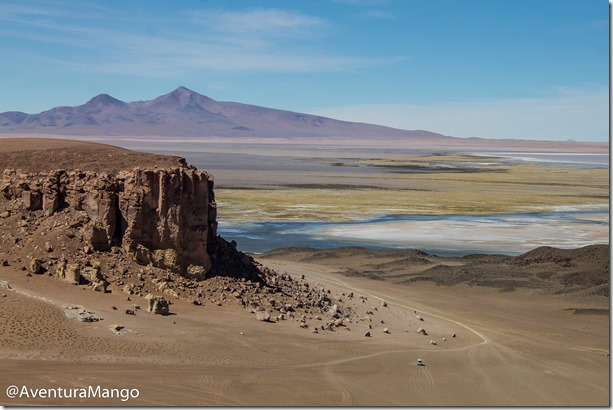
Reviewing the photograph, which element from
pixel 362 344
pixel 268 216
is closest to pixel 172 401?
pixel 362 344

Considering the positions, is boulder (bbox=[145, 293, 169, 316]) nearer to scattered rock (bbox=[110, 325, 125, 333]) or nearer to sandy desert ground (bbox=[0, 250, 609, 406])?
sandy desert ground (bbox=[0, 250, 609, 406])

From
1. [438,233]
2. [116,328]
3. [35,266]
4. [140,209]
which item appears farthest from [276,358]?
[438,233]

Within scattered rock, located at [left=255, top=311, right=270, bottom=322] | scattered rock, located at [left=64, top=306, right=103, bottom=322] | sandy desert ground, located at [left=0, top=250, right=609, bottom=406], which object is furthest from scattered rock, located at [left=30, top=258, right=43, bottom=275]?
scattered rock, located at [left=255, top=311, right=270, bottom=322]

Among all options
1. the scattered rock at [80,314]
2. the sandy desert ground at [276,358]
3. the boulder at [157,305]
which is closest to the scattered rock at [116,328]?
the sandy desert ground at [276,358]

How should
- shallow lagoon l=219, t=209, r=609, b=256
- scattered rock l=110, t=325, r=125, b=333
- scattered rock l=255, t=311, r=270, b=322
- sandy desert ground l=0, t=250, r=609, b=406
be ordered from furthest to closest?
shallow lagoon l=219, t=209, r=609, b=256
scattered rock l=255, t=311, r=270, b=322
scattered rock l=110, t=325, r=125, b=333
sandy desert ground l=0, t=250, r=609, b=406

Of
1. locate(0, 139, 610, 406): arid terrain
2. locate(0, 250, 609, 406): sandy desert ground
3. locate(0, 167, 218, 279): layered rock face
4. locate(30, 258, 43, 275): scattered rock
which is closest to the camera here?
locate(0, 250, 609, 406): sandy desert ground

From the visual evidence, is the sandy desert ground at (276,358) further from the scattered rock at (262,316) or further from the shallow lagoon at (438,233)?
the shallow lagoon at (438,233)

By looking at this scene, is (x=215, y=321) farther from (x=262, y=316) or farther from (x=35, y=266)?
(x=35, y=266)
